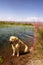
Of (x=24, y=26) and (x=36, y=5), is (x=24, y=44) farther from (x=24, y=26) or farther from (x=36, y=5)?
(x=36, y=5)

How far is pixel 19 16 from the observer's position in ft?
9.95

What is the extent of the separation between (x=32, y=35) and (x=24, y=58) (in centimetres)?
45

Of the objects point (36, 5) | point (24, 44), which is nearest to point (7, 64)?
point (24, 44)

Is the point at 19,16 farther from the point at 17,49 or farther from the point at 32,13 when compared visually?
the point at 17,49

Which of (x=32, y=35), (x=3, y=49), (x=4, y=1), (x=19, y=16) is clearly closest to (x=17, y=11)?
(x=19, y=16)

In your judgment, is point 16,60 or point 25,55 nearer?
point 16,60

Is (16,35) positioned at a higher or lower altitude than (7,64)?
higher

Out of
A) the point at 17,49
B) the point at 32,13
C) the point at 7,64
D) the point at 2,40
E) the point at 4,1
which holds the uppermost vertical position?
the point at 4,1

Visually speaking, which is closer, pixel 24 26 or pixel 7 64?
pixel 7 64

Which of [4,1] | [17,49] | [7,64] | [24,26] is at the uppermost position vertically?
[4,1]

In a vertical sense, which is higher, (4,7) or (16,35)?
(4,7)

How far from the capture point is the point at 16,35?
117 inches

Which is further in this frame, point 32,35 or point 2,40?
point 32,35

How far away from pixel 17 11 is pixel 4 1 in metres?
0.29
